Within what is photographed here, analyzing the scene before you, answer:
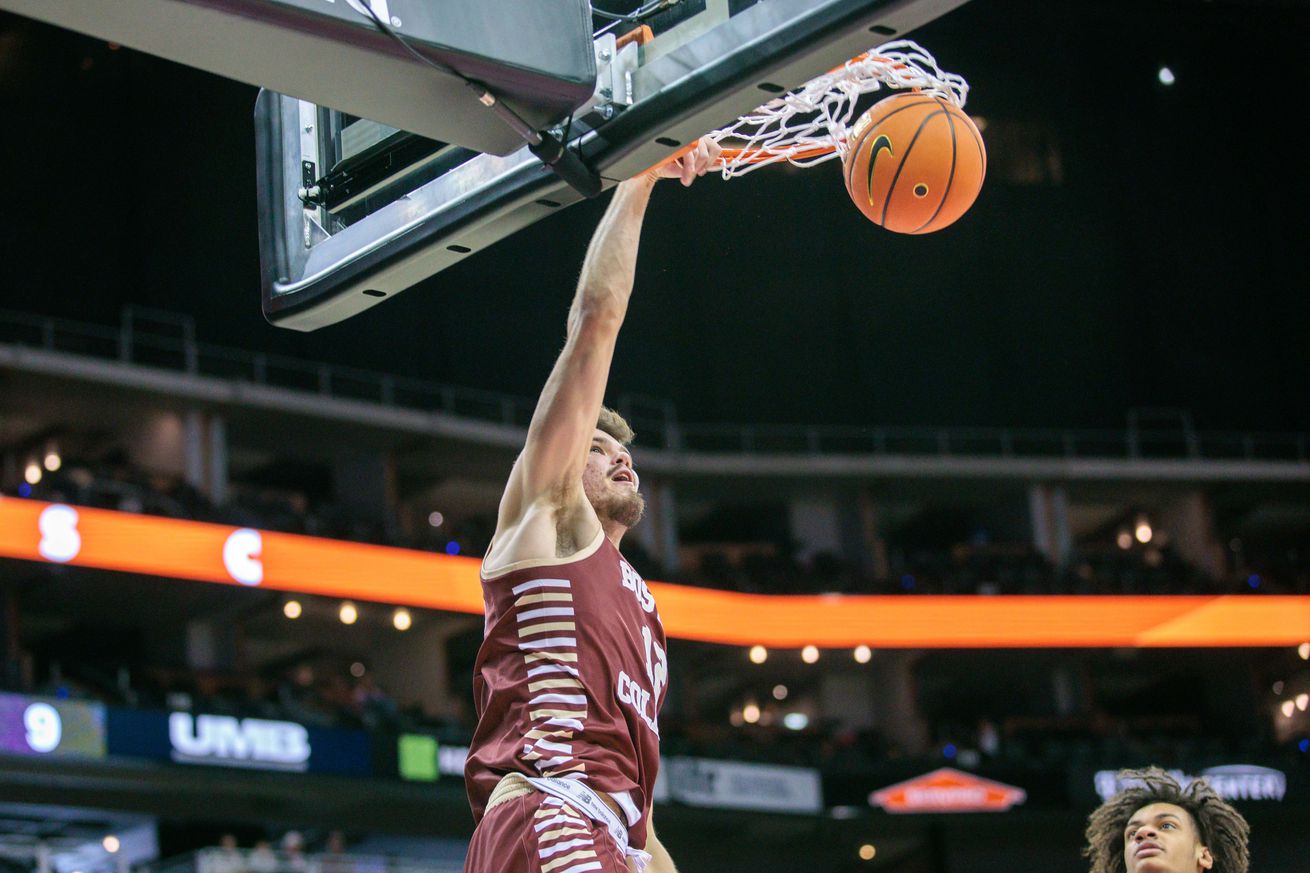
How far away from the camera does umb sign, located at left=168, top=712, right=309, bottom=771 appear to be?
17078 millimetres

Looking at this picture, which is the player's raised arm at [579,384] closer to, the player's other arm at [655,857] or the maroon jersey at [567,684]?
the maroon jersey at [567,684]

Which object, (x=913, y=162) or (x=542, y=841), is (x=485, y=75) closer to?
(x=542, y=841)

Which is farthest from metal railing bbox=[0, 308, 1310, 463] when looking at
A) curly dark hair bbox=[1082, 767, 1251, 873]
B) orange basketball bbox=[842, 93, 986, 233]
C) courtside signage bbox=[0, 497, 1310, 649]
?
curly dark hair bbox=[1082, 767, 1251, 873]

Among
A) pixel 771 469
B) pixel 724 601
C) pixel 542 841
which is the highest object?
pixel 771 469

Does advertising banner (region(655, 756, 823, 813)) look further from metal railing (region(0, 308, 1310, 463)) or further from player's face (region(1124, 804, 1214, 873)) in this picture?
player's face (region(1124, 804, 1214, 873))

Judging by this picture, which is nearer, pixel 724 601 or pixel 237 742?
pixel 237 742

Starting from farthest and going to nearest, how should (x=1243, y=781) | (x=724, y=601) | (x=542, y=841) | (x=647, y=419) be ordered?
1. (x=647, y=419)
2. (x=724, y=601)
3. (x=1243, y=781)
4. (x=542, y=841)

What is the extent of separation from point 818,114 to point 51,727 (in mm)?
13953

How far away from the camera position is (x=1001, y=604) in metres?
26.1

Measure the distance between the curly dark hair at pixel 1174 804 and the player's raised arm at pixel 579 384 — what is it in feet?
6.12

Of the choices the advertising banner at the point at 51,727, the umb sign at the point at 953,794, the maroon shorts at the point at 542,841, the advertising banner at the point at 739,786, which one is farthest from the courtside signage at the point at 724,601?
the maroon shorts at the point at 542,841

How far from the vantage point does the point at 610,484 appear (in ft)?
10.7

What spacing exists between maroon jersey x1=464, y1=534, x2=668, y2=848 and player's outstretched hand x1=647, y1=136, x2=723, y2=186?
0.76m

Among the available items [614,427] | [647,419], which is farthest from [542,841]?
[647,419]
